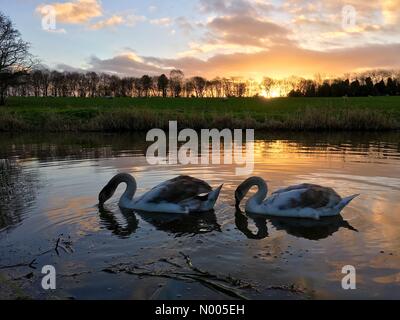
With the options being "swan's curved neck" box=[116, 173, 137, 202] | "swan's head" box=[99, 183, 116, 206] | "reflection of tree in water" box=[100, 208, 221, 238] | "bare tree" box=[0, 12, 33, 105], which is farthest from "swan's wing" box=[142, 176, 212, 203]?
"bare tree" box=[0, 12, 33, 105]

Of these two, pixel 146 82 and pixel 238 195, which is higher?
pixel 146 82

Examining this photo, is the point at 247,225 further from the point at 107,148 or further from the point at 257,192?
the point at 107,148

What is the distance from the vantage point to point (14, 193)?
438 inches

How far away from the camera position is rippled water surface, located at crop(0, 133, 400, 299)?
560 centimetres

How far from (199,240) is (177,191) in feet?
6.64

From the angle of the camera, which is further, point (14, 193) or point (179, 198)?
point (14, 193)

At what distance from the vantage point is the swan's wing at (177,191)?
30.3 ft

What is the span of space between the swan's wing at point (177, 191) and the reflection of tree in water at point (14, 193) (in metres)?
2.57

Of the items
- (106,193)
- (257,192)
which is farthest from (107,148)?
(257,192)

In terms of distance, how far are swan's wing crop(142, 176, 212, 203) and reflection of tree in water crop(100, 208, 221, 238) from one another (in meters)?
0.33

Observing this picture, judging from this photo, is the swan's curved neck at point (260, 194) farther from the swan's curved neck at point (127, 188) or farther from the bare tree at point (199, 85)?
the bare tree at point (199, 85)

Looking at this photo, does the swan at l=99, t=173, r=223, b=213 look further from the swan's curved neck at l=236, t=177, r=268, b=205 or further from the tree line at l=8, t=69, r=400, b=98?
the tree line at l=8, t=69, r=400, b=98
